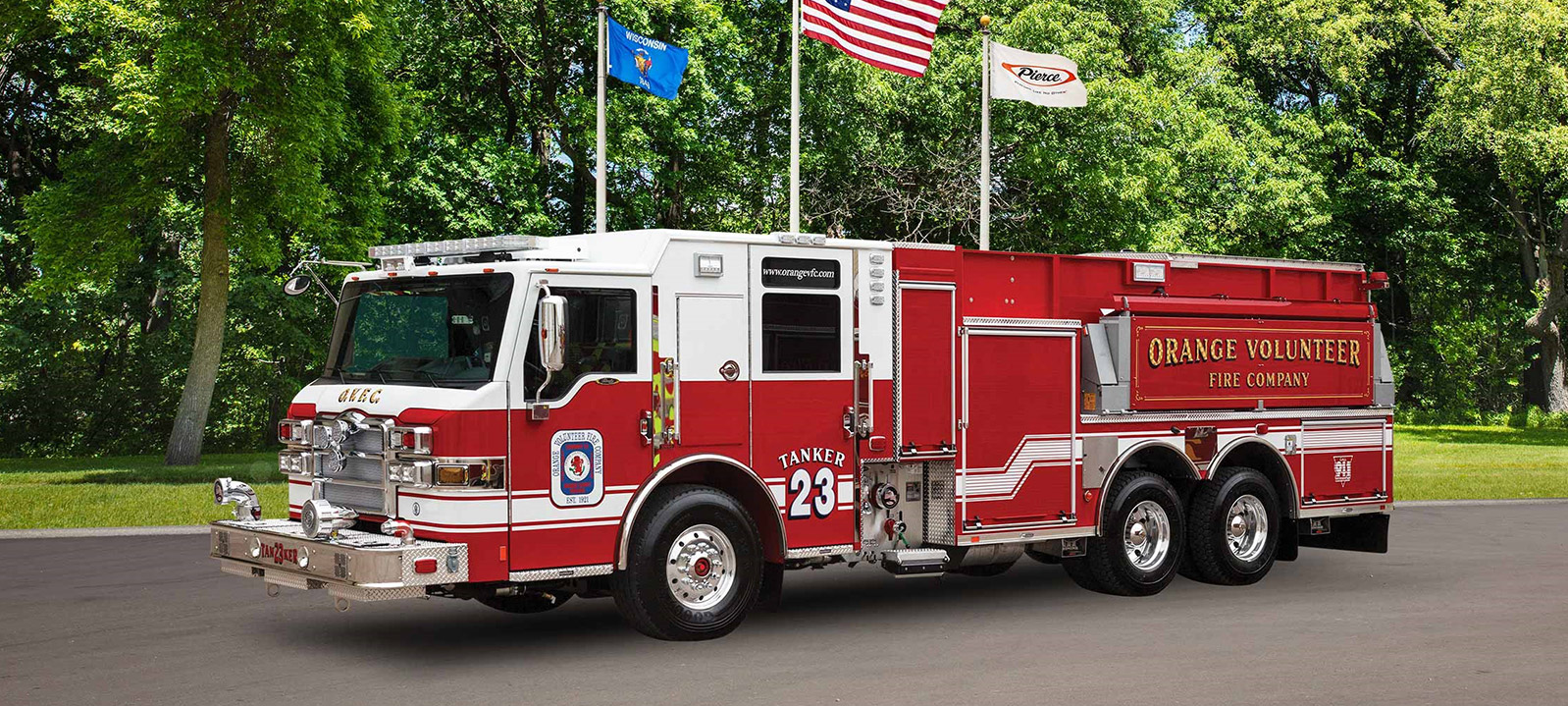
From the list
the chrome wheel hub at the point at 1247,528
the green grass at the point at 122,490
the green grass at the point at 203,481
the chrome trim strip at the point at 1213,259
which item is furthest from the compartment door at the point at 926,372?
the green grass at the point at 203,481

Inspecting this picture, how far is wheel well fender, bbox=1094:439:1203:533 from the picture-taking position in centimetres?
1215

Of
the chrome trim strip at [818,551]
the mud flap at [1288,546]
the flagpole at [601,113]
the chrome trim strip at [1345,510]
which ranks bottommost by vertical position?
the mud flap at [1288,546]

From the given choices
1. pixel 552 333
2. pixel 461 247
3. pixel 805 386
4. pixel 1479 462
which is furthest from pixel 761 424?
pixel 1479 462

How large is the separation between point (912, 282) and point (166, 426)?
31.8 meters

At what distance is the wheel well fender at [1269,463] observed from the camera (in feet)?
43.3

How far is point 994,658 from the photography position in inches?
376

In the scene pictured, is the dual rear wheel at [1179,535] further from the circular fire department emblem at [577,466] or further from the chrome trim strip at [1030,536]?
the circular fire department emblem at [577,466]

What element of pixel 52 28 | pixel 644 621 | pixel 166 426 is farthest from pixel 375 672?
pixel 166 426

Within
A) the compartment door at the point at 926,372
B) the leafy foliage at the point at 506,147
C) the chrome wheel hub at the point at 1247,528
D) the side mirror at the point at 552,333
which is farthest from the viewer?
the leafy foliage at the point at 506,147

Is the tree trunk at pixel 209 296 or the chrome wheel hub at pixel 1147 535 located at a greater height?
the tree trunk at pixel 209 296

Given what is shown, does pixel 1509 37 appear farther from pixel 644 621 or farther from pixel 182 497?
pixel 644 621

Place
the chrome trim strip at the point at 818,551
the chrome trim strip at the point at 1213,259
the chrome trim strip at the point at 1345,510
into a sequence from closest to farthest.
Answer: the chrome trim strip at the point at 818,551, the chrome trim strip at the point at 1213,259, the chrome trim strip at the point at 1345,510

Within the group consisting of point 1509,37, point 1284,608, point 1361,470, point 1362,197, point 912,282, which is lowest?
point 1284,608

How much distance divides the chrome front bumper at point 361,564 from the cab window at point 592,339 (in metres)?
1.17
